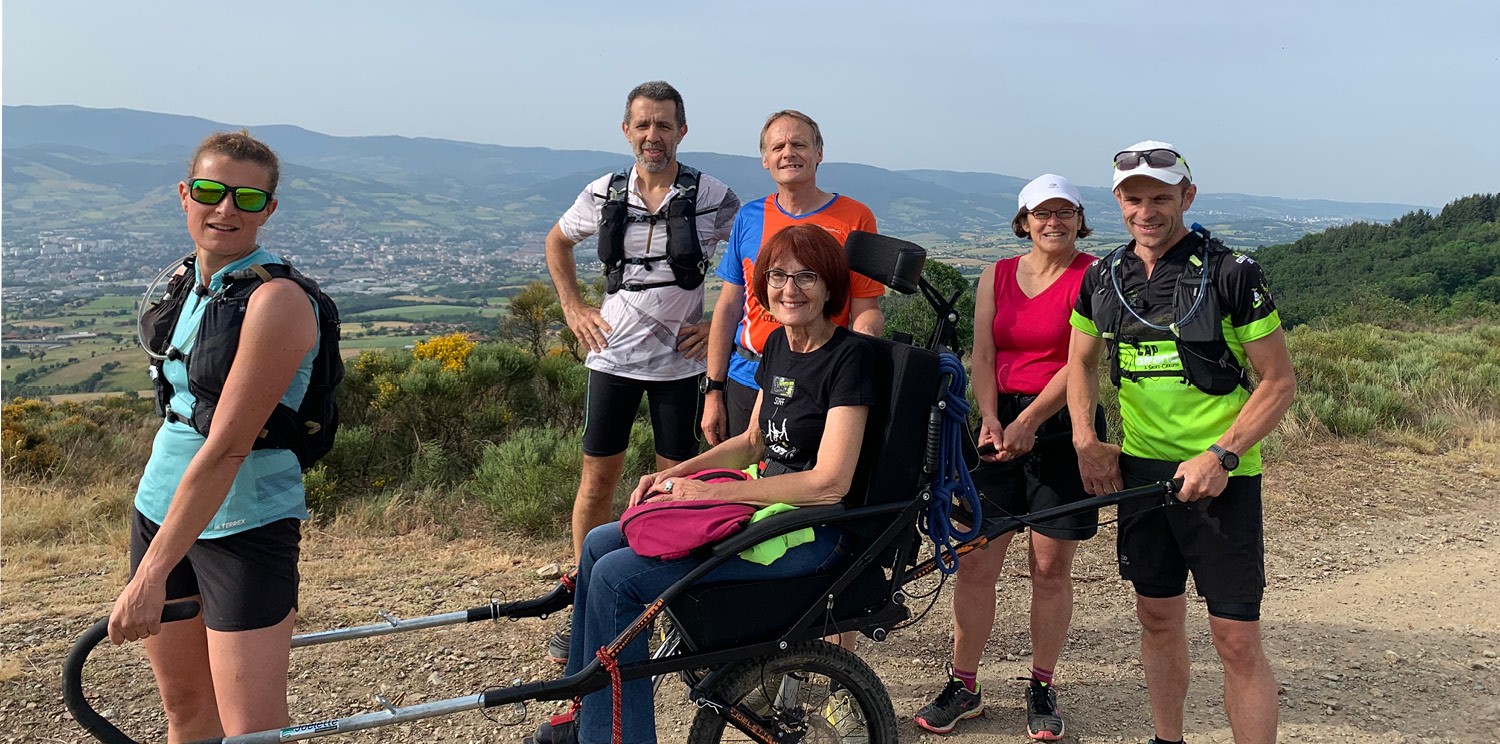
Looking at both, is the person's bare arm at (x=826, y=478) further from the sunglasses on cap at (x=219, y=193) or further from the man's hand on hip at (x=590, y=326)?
the man's hand on hip at (x=590, y=326)

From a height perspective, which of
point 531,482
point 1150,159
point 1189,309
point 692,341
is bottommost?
point 531,482

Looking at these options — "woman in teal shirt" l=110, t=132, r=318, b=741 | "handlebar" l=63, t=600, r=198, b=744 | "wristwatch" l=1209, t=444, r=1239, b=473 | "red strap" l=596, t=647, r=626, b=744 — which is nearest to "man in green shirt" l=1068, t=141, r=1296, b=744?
"wristwatch" l=1209, t=444, r=1239, b=473

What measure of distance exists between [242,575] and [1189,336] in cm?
285

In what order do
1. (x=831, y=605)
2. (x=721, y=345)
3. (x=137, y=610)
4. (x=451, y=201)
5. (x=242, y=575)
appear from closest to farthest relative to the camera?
(x=137, y=610) < (x=242, y=575) < (x=831, y=605) < (x=721, y=345) < (x=451, y=201)

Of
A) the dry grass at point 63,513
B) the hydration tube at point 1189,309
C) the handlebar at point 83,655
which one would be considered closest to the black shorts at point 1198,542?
the hydration tube at point 1189,309

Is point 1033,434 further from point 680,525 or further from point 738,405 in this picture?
point 680,525

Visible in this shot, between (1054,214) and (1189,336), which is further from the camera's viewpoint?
(1054,214)

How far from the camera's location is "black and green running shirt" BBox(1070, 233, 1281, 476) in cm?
286

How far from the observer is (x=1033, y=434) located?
11.7 ft

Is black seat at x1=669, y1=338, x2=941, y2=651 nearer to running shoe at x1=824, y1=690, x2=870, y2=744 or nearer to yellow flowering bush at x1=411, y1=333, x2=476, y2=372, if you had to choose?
running shoe at x1=824, y1=690, x2=870, y2=744

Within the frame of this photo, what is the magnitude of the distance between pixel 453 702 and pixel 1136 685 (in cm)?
314

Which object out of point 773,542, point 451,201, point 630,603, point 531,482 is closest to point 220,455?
point 630,603

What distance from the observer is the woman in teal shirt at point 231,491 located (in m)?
2.25

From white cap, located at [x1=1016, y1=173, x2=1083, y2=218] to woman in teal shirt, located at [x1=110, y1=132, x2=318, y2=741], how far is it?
260 cm
